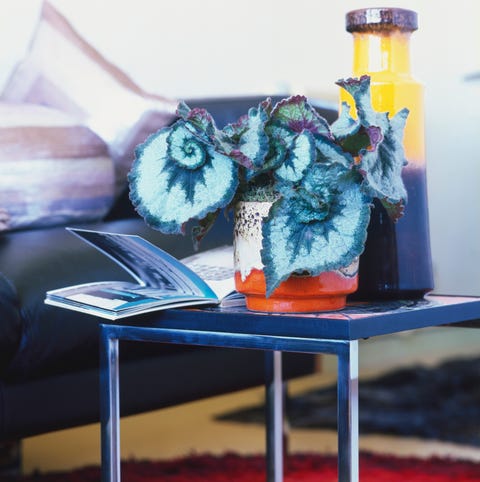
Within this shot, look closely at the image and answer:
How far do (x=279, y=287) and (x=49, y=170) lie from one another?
930 mm

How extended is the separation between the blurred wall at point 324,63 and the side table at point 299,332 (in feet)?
5.90

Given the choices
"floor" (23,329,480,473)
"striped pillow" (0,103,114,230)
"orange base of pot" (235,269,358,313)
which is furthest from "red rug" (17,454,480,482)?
"orange base of pot" (235,269,358,313)

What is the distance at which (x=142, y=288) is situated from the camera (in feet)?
4.25

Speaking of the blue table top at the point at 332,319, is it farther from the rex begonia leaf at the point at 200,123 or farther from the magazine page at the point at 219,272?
the rex begonia leaf at the point at 200,123

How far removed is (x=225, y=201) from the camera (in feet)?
3.57

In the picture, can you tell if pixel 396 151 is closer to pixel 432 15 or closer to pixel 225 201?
pixel 225 201

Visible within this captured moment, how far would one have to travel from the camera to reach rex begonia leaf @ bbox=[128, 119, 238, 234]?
43.0 inches

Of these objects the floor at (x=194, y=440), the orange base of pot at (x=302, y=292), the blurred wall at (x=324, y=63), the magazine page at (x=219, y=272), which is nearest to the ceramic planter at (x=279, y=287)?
the orange base of pot at (x=302, y=292)

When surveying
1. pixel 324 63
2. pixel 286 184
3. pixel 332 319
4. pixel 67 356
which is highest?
pixel 324 63

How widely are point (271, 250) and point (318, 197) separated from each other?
77 millimetres

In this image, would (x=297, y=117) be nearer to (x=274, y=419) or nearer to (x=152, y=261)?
(x=152, y=261)

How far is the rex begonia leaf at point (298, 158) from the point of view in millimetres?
1057

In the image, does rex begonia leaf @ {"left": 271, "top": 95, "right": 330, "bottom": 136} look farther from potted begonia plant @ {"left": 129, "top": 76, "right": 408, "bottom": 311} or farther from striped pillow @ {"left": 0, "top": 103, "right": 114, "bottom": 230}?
striped pillow @ {"left": 0, "top": 103, "right": 114, "bottom": 230}

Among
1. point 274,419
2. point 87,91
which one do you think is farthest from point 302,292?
point 87,91
